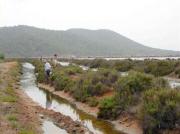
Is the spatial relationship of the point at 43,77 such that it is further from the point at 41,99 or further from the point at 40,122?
the point at 40,122

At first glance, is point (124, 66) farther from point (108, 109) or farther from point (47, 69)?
point (108, 109)

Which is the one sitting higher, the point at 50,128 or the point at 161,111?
the point at 161,111

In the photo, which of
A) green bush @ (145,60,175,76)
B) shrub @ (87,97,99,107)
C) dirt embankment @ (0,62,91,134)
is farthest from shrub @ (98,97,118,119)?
green bush @ (145,60,175,76)

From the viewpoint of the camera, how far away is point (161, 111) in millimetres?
17672

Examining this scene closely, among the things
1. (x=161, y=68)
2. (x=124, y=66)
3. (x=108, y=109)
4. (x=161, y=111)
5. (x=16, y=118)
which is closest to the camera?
(x=161, y=111)

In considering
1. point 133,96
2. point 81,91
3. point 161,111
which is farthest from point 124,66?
point 161,111

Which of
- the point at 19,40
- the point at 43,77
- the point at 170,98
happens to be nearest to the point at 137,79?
the point at 170,98

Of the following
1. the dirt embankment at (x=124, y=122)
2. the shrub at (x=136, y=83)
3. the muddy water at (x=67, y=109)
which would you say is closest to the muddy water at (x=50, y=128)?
the muddy water at (x=67, y=109)

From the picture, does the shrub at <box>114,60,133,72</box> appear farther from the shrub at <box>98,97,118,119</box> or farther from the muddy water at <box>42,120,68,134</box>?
the muddy water at <box>42,120,68,134</box>

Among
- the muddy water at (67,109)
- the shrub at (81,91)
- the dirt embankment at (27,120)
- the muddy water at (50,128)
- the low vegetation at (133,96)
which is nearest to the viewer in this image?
the low vegetation at (133,96)

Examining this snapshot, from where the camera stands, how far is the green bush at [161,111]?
1752cm

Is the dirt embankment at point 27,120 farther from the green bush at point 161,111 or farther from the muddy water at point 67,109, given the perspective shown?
the green bush at point 161,111

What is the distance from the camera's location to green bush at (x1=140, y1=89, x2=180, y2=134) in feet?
57.5

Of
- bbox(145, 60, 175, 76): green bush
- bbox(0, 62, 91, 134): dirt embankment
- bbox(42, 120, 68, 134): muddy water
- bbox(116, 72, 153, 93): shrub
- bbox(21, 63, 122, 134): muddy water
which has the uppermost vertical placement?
bbox(116, 72, 153, 93): shrub
